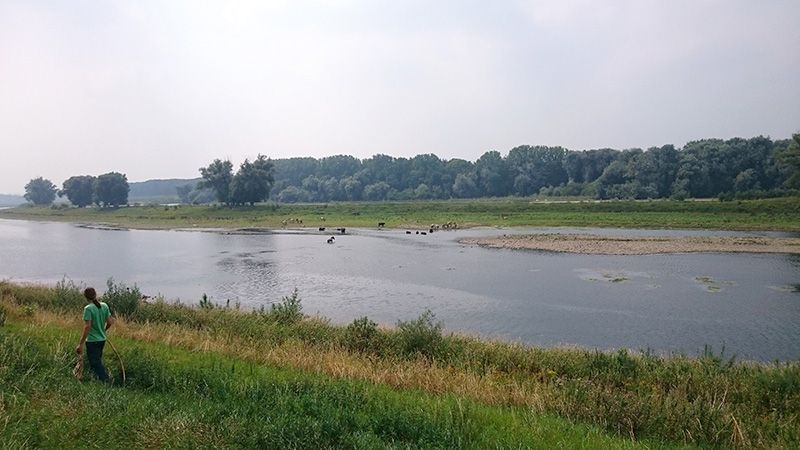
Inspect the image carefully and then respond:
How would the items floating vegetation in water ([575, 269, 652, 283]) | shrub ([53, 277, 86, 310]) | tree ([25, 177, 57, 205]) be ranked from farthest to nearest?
1. tree ([25, 177, 57, 205])
2. floating vegetation in water ([575, 269, 652, 283])
3. shrub ([53, 277, 86, 310])

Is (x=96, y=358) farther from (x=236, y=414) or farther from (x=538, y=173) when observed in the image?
(x=538, y=173)

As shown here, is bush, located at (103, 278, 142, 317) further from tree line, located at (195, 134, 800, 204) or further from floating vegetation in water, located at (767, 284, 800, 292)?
tree line, located at (195, 134, 800, 204)

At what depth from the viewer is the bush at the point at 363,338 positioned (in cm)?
1862

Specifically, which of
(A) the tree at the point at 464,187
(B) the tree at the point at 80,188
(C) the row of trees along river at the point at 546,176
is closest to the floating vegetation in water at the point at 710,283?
(C) the row of trees along river at the point at 546,176

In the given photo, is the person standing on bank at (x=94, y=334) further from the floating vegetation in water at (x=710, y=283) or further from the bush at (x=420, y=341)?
the floating vegetation in water at (x=710, y=283)

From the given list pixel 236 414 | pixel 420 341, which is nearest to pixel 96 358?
pixel 236 414

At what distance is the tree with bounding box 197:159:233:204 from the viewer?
120 metres

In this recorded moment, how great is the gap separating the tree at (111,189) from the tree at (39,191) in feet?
224

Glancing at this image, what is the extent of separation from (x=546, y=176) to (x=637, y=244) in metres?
102

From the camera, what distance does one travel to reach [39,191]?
641 ft

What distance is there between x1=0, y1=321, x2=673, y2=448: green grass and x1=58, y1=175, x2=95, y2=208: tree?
515ft

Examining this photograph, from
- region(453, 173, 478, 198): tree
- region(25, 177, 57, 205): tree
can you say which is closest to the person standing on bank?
region(453, 173, 478, 198): tree

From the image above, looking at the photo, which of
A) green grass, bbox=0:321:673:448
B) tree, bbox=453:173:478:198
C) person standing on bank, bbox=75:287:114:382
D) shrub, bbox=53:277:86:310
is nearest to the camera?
green grass, bbox=0:321:673:448

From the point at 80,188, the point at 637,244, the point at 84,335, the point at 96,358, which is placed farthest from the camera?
the point at 80,188
